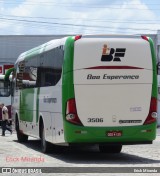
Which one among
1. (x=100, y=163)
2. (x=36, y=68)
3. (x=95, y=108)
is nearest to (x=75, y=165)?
(x=100, y=163)

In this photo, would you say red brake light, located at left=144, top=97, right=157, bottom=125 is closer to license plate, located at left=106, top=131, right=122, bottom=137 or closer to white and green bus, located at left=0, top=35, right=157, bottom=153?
white and green bus, located at left=0, top=35, right=157, bottom=153

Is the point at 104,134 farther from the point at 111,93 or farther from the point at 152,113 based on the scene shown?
the point at 152,113

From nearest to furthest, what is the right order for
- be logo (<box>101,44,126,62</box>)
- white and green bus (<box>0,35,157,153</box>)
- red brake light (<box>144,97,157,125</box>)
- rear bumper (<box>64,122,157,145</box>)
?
rear bumper (<box>64,122,157,145</box>) < white and green bus (<box>0,35,157,153</box>) < be logo (<box>101,44,126,62</box>) < red brake light (<box>144,97,157,125</box>)

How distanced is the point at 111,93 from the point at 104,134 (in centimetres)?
115

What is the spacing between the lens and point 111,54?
16875 mm

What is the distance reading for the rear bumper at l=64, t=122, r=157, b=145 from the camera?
54.3 ft

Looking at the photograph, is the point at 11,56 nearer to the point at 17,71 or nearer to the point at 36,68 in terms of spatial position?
the point at 17,71

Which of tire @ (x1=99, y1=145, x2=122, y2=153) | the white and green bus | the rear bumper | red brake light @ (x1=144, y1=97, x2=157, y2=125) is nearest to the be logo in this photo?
the white and green bus

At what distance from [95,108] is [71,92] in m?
0.81

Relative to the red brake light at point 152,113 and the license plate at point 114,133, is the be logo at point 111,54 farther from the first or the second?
the license plate at point 114,133

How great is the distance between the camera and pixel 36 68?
2100cm

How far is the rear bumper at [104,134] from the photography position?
16.5 m

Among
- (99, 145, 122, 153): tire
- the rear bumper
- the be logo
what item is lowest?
(99, 145, 122, 153): tire

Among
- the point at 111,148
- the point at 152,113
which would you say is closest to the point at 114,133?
the point at 152,113
